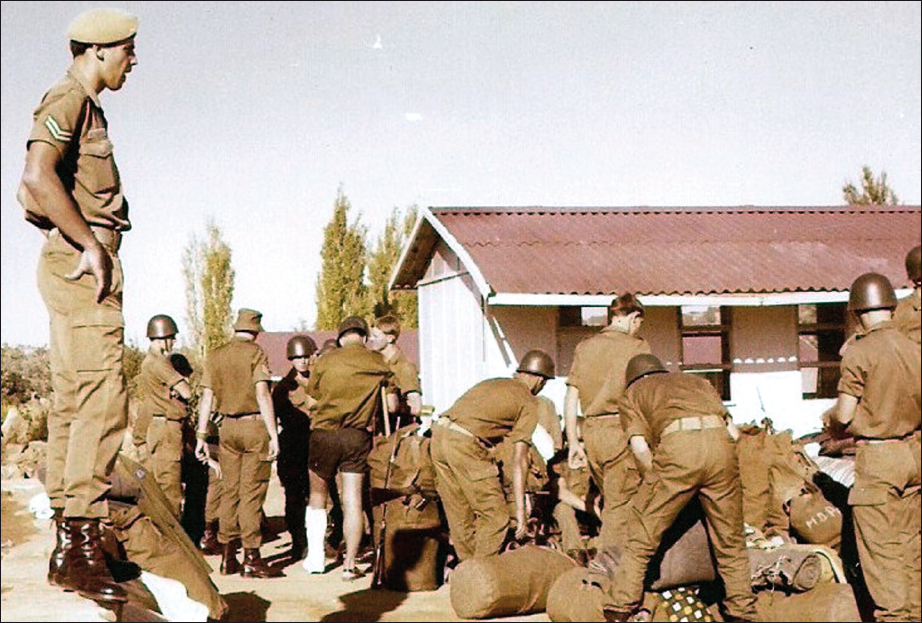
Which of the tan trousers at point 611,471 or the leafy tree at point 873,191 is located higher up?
the leafy tree at point 873,191

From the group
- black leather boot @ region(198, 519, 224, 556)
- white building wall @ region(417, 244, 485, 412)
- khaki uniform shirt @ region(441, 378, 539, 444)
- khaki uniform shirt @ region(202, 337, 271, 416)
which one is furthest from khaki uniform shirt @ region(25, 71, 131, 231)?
white building wall @ region(417, 244, 485, 412)

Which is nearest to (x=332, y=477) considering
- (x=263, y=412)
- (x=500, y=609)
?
(x=263, y=412)

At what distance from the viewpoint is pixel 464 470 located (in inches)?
355

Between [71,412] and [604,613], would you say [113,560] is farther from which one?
[604,613]

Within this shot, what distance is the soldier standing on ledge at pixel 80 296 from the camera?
4.59m

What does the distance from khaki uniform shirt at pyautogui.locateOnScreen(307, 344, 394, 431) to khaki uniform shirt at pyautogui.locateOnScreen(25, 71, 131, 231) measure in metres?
5.22

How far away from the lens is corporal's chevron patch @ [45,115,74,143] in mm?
4637

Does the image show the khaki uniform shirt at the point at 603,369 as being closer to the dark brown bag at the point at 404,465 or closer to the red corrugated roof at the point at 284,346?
the dark brown bag at the point at 404,465

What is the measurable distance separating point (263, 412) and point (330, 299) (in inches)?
1016

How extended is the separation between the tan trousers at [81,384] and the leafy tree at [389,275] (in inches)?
1200

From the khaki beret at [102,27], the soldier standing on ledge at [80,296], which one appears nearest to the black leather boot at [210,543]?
the soldier standing on ledge at [80,296]

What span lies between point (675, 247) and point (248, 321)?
25.6 ft

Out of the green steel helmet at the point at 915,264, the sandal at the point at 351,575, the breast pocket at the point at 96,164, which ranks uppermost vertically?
the breast pocket at the point at 96,164

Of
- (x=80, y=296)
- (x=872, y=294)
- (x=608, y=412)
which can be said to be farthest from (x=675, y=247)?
(x=80, y=296)
